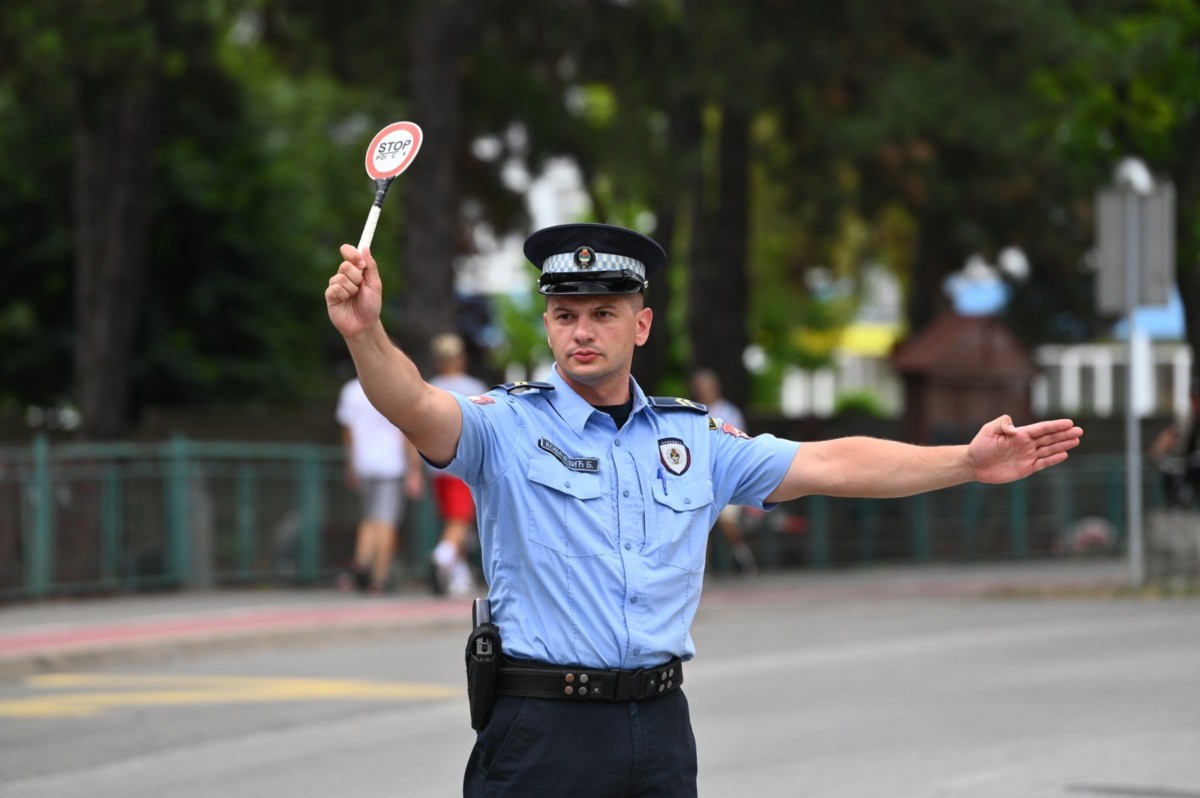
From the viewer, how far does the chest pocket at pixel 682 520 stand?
177 inches

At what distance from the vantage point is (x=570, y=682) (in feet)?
14.3

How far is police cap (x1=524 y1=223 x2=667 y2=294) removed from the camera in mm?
4477

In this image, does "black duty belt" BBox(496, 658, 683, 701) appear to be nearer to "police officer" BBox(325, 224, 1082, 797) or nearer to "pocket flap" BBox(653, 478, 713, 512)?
"police officer" BBox(325, 224, 1082, 797)

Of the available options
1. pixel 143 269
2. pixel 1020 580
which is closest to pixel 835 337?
A: pixel 143 269

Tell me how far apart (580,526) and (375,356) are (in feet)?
2.09

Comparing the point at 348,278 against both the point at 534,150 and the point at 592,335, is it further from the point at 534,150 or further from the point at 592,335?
the point at 534,150

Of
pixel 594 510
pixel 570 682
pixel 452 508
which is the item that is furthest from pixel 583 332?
pixel 452 508

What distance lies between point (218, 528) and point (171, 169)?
11392 mm

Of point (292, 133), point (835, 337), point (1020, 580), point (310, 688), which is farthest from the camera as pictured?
point (835, 337)

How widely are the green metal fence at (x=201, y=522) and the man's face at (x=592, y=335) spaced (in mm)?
12311

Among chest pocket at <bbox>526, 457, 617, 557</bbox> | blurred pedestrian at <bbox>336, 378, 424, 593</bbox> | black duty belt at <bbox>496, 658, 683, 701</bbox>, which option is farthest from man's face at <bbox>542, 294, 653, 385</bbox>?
blurred pedestrian at <bbox>336, 378, 424, 593</bbox>

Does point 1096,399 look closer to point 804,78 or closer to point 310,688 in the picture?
point 804,78

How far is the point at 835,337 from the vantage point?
54.7 m

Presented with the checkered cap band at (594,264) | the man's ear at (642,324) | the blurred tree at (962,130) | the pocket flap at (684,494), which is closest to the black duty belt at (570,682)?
the pocket flap at (684,494)
